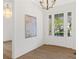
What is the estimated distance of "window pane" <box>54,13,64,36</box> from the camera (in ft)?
21.8

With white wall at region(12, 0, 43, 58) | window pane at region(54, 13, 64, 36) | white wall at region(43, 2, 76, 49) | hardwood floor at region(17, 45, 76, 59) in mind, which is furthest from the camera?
window pane at region(54, 13, 64, 36)

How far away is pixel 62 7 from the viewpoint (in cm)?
656

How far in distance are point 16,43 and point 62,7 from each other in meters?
4.22

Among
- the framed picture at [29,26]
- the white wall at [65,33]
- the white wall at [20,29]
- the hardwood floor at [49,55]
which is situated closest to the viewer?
the white wall at [20,29]

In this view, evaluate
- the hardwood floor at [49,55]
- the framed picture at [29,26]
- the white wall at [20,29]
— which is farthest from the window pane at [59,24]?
the white wall at [20,29]

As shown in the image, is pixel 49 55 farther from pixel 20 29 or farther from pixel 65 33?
pixel 65 33

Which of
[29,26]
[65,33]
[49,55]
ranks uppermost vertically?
[29,26]

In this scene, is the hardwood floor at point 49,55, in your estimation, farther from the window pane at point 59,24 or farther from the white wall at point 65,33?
the window pane at point 59,24

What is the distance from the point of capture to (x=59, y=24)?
6.80m

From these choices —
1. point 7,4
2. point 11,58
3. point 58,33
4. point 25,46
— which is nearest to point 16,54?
point 11,58

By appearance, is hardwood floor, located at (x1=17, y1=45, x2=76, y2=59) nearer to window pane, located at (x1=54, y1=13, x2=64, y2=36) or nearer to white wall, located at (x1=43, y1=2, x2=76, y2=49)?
white wall, located at (x1=43, y1=2, x2=76, y2=49)

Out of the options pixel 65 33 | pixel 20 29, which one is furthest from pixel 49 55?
pixel 65 33

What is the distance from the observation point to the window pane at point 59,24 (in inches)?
262

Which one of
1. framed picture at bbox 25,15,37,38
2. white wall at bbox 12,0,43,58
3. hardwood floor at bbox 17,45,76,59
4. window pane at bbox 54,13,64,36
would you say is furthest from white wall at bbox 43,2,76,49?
white wall at bbox 12,0,43,58
